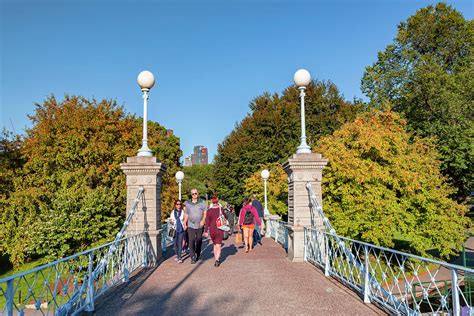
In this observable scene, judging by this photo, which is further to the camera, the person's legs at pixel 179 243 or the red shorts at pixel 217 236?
the person's legs at pixel 179 243

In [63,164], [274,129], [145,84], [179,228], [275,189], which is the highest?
[274,129]

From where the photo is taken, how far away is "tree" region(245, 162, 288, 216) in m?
21.9

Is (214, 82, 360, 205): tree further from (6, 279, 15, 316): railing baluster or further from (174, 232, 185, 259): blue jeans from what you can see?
(6, 279, 15, 316): railing baluster

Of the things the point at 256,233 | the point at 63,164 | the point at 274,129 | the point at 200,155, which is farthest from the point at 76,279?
the point at 200,155

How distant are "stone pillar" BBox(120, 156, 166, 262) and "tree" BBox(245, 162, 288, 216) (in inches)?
477

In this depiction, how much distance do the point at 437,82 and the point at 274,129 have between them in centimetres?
1219

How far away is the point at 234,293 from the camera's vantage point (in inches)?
241

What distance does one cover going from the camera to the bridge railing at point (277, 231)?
43.1 ft

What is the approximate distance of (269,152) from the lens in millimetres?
29703

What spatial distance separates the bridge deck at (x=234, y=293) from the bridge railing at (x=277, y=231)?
4384 millimetres

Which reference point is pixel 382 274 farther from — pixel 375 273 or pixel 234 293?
pixel 234 293

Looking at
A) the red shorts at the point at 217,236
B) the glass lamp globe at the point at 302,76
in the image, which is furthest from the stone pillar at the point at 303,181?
Result: the glass lamp globe at the point at 302,76

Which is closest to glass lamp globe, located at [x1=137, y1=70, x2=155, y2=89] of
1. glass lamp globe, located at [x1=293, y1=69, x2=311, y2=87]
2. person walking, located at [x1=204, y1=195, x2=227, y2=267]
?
person walking, located at [x1=204, y1=195, x2=227, y2=267]

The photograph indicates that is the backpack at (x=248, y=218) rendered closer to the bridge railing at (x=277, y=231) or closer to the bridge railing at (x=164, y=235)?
the bridge railing at (x=277, y=231)
